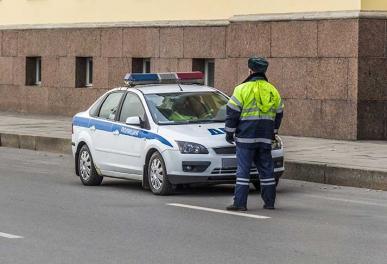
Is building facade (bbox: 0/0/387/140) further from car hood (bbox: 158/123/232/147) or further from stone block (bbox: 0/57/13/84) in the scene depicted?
car hood (bbox: 158/123/232/147)

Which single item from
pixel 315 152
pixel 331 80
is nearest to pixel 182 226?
pixel 315 152

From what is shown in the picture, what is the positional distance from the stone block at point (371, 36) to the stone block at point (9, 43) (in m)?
13.0

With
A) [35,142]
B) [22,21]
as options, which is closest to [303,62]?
[35,142]

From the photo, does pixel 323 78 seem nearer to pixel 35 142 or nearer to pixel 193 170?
pixel 35 142

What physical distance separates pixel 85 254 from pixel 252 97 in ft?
12.3

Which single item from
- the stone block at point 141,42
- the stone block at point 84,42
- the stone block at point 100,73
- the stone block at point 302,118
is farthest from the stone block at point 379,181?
the stone block at point 84,42

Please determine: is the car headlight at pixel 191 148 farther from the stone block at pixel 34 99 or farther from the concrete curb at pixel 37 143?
the stone block at pixel 34 99

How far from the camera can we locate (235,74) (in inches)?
939

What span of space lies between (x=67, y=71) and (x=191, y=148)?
50.8ft

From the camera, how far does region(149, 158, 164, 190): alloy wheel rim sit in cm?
1462

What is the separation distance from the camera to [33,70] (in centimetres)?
3122

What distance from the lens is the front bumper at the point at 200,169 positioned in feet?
47.0

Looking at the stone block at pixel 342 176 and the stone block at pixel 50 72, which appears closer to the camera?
the stone block at pixel 342 176

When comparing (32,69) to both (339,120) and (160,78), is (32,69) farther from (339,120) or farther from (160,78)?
(160,78)
